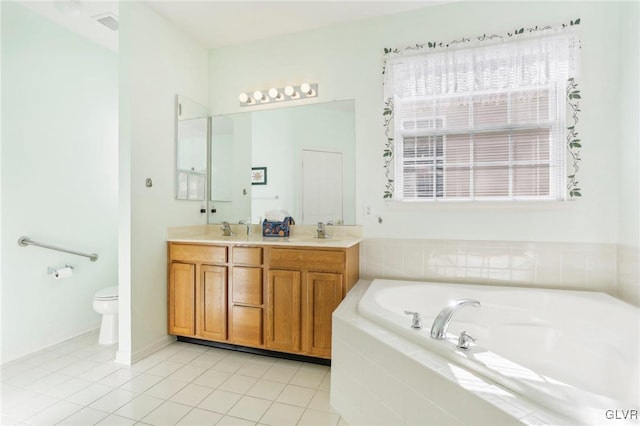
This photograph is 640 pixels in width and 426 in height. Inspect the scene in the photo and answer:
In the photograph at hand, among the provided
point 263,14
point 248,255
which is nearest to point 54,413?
point 248,255

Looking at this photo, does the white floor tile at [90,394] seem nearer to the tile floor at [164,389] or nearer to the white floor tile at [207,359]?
the tile floor at [164,389]

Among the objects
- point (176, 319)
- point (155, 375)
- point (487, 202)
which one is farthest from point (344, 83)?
point (155, 375)

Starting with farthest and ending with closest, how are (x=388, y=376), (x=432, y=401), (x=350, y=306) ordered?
1. (x=350, y=306)
2. (x=388, y=376)
3. (x=432, y=401)

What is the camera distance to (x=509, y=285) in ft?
7.45

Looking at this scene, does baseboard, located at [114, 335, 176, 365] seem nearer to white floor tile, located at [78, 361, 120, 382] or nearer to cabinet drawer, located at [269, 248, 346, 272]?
white floor tile, located at [78, 361, 120, 382]

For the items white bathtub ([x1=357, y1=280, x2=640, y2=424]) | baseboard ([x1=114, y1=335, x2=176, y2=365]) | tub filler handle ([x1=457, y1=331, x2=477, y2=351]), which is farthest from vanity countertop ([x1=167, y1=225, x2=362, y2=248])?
tub filler handle ([x1=457, y1=331, x2=477, y2=351])

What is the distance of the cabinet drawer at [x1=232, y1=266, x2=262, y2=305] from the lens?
2.38m

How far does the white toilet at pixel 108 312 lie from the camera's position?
2549 mm

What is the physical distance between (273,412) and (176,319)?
1.30 meters

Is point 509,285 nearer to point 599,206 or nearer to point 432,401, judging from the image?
point 599,206

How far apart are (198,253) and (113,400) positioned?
1.06m

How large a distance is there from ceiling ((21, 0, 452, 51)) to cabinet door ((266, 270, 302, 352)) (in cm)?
206

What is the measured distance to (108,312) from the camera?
101 inches

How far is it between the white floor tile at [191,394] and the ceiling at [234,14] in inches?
108
